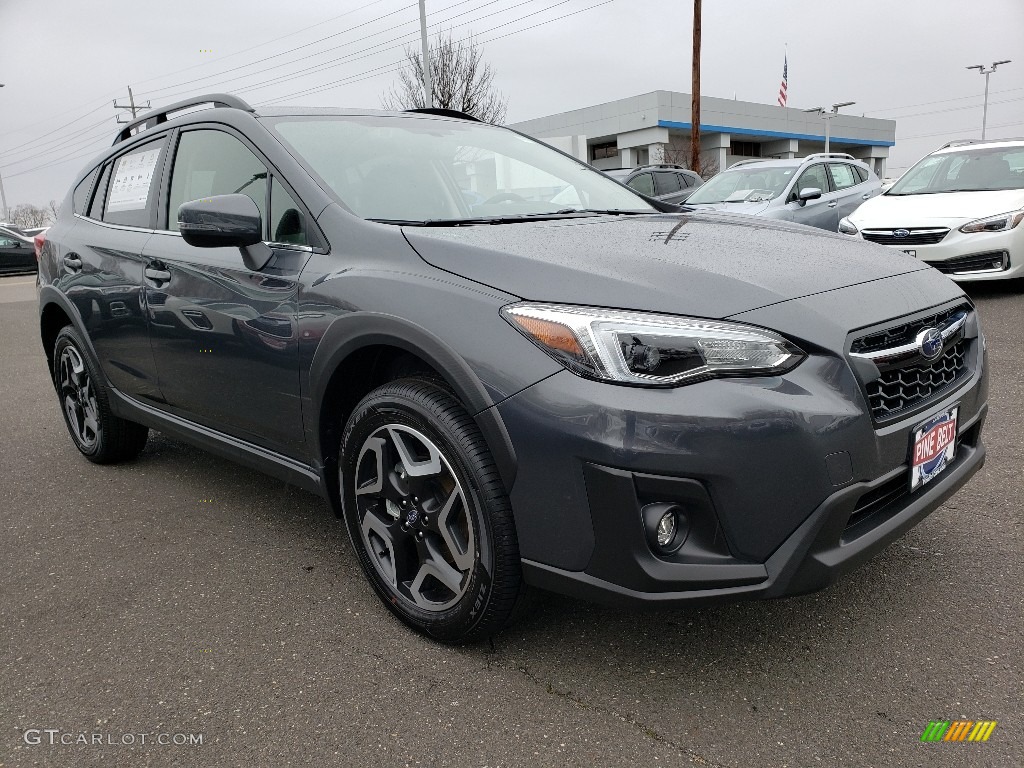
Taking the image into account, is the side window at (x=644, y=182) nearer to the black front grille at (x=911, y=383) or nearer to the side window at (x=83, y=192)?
the side window at (x=83, y=192)

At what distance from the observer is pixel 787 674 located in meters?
2.17

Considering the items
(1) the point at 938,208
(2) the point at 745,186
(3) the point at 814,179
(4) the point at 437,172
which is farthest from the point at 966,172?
(4) the point at 437,172

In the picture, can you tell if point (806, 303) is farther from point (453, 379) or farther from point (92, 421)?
point (92, 421)

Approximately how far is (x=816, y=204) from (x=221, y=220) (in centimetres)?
893

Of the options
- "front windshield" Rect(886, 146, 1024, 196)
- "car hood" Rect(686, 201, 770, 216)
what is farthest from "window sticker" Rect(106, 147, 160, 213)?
"front windshield" Rect(886, 146, 1024, 196)

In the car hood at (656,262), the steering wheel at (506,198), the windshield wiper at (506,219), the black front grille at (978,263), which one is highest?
the steering wheel at (506,198)

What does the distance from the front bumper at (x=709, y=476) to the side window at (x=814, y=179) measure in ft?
28.2

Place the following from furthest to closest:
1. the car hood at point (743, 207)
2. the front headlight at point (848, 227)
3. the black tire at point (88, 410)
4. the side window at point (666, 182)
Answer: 1. the side window at point (666, 182)
2. the car hood at point (743, 207)
3. the front headlight at point (848, 227)
4. the black tire at point (88, 410)

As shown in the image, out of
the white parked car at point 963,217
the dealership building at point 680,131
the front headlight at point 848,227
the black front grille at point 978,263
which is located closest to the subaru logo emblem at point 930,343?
the white parked car at point 963,217

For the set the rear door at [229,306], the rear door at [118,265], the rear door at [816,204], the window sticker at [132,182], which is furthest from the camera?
the rear door at [816,204]

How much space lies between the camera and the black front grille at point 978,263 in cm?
759

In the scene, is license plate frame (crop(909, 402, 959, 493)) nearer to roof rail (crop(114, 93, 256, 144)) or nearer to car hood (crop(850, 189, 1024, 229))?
roof rail (crop(114, 93, 256, 144))

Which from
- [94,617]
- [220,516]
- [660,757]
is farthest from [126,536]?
[660,757]

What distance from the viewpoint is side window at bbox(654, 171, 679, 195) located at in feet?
47.4
